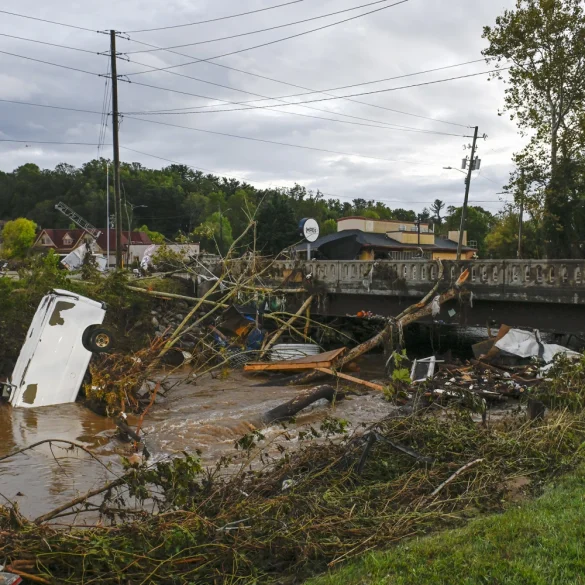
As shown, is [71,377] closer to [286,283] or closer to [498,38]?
[286,283]

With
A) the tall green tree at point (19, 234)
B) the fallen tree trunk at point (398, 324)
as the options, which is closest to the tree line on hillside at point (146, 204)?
the tall green tree at point (19, 234)

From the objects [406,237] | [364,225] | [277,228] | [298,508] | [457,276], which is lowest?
[298,508]

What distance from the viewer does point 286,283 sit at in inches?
930

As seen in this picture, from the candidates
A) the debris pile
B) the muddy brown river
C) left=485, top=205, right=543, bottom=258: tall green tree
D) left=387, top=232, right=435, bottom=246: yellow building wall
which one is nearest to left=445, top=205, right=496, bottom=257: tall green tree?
left=485, top=205, right=543, bottom=258: tall green tree

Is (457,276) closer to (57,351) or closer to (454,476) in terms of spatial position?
(57,351)

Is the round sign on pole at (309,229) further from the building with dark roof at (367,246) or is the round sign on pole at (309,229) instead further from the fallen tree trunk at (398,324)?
the building with dark roof at (367,246)

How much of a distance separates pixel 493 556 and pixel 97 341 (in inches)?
438

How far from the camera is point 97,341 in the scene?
14.3 m

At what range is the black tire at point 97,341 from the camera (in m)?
14.3

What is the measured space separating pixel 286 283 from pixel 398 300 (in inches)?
176

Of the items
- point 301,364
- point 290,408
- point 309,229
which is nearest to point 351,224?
point 309,229

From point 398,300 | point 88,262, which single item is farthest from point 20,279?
point 398,300

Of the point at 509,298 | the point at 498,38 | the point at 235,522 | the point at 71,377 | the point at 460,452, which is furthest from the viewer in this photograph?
the point at 498,38

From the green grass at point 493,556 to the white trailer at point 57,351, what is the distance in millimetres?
10489
